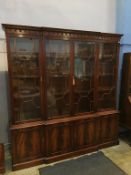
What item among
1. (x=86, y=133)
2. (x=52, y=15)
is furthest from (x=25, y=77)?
(x=86, y=133)

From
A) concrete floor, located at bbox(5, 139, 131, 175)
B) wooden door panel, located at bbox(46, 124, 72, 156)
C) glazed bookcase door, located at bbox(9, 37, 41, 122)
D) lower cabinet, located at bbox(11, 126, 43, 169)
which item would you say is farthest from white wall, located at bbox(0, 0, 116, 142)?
wooden door panel, located at bbox(46, 124, 72, 156)

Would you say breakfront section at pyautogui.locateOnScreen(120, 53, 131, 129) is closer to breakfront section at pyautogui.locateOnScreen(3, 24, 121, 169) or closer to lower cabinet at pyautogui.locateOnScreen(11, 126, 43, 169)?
breakfront section at pyautogui.locateOnScreen(3, 24, 121, 169)

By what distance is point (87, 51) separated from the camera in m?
2.93

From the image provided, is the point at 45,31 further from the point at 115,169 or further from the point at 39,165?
the point at 115,169

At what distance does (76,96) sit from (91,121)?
0.54 m

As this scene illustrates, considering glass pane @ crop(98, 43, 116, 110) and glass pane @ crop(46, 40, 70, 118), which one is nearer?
glass pane @ crop(46, 40, 70, 118)

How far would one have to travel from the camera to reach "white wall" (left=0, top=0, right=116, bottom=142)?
2.75m

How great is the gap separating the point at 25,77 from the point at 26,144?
104 centimetres

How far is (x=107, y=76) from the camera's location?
320 cm

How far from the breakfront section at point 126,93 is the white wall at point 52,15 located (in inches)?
30.6

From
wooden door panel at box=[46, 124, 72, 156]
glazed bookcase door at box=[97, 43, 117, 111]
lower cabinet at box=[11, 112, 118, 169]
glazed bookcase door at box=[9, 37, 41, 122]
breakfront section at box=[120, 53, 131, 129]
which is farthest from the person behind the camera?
breakfront section at box=[120, 53, 131, 129]

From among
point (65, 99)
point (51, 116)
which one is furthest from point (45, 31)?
point (51, 116)

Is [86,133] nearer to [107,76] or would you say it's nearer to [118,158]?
[118,158]

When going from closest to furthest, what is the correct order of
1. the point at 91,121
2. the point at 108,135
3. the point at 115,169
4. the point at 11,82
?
1. the point at 11,82
2. the point at 115,169
3. the point at 91,121
4. the point at 108,135
